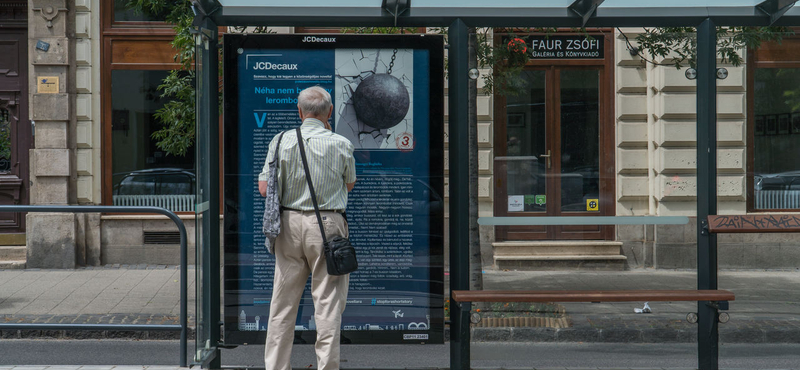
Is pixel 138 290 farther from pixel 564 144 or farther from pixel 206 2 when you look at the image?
pixel 564 144

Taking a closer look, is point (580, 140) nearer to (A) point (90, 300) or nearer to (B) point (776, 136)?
(B) point (776, 136)

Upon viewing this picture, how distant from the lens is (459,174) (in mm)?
5145

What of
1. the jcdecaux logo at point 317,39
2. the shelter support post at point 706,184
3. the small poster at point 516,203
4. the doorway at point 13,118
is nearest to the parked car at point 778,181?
the shelter support post at point 706,184

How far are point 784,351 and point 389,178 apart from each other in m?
3.80

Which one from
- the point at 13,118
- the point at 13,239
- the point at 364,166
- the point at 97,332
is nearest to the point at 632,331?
the point at 364,166

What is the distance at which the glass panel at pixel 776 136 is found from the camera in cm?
554

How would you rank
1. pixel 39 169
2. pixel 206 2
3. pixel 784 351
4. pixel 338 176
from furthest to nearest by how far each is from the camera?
1. pixel 39 169
2. pixel 784 351
3. pixel 206 2
4. pixel 338 176

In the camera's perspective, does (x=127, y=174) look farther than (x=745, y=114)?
Yes

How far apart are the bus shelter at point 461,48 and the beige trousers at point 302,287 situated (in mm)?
783

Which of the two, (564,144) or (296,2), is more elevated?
(296,2)

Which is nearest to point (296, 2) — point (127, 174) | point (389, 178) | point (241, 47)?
point (241, 47)

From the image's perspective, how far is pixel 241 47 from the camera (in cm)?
514

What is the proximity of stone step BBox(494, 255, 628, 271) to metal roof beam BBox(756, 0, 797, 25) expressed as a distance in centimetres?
195

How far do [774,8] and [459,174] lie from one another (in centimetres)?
243
